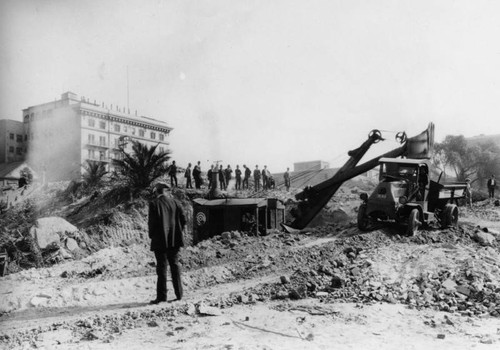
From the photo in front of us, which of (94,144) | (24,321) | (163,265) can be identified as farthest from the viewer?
(94,144)

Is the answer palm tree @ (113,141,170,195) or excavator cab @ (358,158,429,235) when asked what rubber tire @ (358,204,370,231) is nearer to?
excavator cab @ (358,158,429,235)

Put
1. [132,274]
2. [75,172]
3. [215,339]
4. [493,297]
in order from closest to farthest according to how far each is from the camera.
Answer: [215,339] < [493,297] < [132,274] < [75,172]

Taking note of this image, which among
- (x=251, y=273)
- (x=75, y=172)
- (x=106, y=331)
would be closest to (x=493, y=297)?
(x=251, y=273)

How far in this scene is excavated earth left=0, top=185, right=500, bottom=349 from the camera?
4938 millimetres

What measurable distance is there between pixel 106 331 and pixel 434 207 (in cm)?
1207

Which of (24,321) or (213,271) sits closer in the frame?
(24,321)

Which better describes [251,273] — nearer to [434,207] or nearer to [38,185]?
[434,207]

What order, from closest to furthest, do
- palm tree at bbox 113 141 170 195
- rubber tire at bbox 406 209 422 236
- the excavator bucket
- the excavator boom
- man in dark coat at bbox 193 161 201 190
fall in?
1. rubber tire at bbox 406 209 422 236
2. the excavator bucket
3. the excavator boom
4. palm tree at bbox 113 141 170 195
5. man in dark coat at bbox 193 161 201 190

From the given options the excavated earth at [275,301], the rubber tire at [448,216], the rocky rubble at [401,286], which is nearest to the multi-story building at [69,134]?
the rubber tire at [448,216]

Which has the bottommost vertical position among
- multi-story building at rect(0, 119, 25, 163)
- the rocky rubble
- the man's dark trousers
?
the rocky rubble

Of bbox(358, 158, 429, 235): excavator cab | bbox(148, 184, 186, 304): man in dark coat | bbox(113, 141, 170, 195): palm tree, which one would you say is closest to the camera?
bbox(148, 184, 186, 304): man in dark coat

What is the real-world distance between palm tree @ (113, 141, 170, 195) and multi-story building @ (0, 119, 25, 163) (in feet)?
90.3

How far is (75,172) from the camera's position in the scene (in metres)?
42.7

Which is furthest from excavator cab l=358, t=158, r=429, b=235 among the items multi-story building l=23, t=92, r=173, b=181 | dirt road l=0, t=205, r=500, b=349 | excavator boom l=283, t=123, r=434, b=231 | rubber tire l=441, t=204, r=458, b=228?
multi-story building l=23, t=92, r=173, b=181
